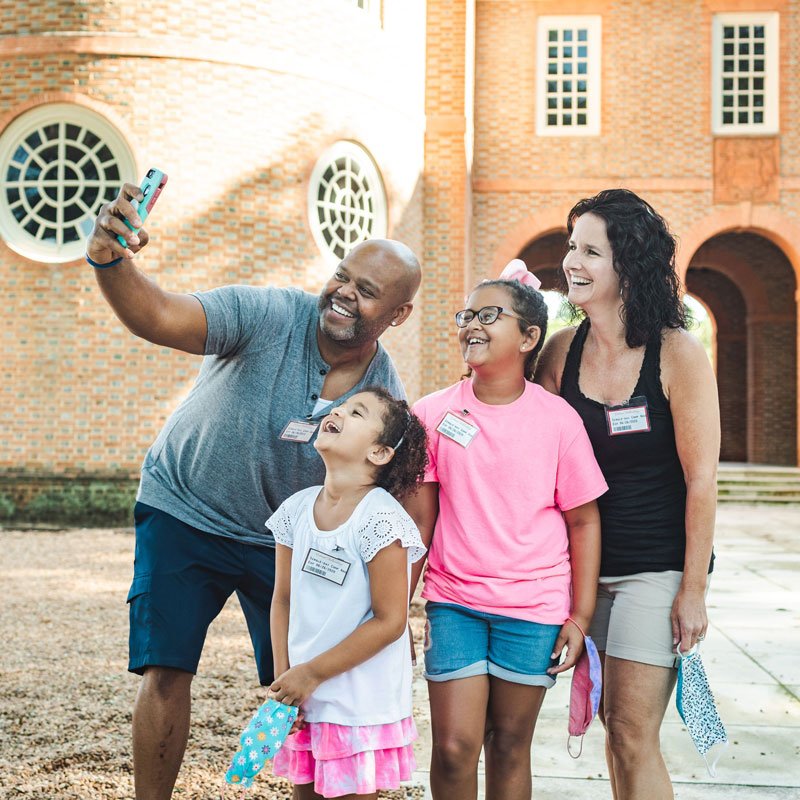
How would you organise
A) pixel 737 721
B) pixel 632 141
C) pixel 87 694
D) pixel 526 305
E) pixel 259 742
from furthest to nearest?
pixel 632 141 → pixel 87 694 → pixel 737 721 → pixel 526 305 → pixel 259 742

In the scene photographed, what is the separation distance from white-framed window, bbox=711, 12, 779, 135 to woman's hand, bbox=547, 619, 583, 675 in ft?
53.6

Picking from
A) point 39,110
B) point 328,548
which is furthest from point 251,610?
point 39,110

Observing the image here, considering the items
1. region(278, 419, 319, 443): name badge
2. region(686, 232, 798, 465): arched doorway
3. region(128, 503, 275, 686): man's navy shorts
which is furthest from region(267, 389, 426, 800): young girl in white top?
region(686, 232, 798, 465): arched doorway

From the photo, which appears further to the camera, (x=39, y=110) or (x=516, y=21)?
(x=516, y=21)

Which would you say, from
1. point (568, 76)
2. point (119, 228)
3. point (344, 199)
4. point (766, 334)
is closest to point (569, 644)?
point (119, 228)

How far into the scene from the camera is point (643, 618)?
8.68ft

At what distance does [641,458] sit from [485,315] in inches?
23.7

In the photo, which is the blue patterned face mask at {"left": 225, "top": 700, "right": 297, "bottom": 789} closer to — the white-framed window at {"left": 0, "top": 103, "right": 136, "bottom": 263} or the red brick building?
the red brick building

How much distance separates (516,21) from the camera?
57.2 feet

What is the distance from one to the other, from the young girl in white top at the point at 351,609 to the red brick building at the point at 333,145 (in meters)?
9.50

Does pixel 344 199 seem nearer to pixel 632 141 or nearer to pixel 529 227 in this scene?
pixel 529 227

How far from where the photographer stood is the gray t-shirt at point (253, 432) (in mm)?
2949

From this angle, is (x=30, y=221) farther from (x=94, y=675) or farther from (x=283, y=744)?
(x=283, y=744)

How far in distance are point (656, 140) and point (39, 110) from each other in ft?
34.4
